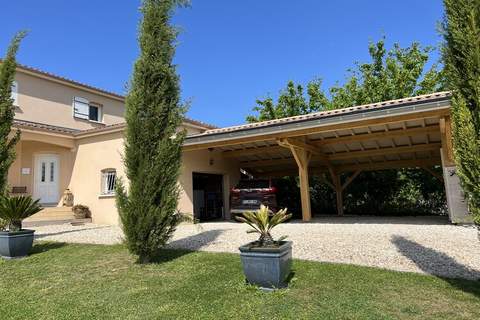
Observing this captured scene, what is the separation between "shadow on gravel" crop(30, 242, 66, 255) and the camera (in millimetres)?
7492

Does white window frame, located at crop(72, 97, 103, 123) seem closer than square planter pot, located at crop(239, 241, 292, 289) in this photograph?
No

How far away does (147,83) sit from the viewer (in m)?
6.36

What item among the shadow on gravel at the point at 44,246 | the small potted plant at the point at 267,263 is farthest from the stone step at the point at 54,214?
the small potted plant at the point at 267,263

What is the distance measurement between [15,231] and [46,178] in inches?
329

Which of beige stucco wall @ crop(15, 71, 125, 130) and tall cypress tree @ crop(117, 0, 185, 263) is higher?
beige stucco wall @ crop(15, 71, 125, 130)

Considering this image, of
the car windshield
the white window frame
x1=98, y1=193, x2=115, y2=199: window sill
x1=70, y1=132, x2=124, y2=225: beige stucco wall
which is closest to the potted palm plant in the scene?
x1=70, y1=132, x2=124, y2=225: beige stucco wall

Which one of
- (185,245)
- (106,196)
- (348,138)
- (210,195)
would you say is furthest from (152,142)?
(210,195)

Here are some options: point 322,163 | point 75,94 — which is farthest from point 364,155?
point 75,94

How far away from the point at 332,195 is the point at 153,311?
15.3m

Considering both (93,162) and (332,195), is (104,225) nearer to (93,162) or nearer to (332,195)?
(93,162)

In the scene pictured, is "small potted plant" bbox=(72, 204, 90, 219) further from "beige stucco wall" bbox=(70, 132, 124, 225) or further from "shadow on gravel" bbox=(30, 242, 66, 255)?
"shadow on gravel" bbox=(30, 242, 66, 255)

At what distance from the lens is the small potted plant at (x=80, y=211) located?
13039 millimetres

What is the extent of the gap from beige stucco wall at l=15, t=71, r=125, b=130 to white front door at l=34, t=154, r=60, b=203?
2.12 meters

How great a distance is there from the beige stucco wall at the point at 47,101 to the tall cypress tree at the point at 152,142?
450 inches
